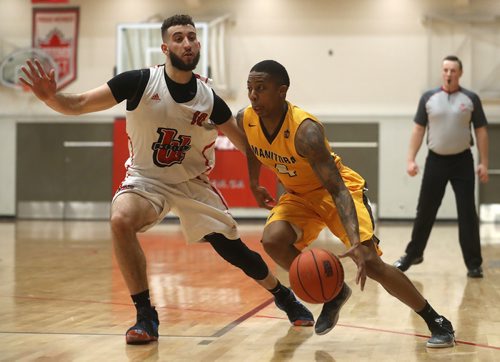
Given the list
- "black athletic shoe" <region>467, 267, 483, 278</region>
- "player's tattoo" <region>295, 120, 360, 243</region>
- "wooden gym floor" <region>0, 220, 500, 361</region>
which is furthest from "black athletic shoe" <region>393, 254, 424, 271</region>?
"player's tattoo" <region>295, 120, 360, 243</region>

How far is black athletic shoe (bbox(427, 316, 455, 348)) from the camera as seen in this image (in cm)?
464

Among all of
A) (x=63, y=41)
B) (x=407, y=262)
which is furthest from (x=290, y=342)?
(x=63, y=41)

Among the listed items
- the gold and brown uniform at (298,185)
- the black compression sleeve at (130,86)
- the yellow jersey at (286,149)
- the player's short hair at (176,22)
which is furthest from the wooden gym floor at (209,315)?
the player's short hair at (176,22)

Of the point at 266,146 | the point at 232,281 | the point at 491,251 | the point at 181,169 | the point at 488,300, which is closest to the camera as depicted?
the point at 266,146

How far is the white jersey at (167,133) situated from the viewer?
5141mm

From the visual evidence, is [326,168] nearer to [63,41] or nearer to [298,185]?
[298,185]

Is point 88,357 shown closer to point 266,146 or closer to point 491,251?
point 266,146

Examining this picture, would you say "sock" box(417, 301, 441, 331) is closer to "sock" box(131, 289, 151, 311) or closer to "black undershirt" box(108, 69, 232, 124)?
"sock" box(131, 289, 151, 311)

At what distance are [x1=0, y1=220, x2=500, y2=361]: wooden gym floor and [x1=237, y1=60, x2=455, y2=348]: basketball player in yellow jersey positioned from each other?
0.28 meters

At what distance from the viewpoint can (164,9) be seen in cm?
1802

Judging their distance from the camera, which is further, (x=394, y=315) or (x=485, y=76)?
(x=485, y=76)

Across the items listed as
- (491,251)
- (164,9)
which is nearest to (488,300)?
(491,251)

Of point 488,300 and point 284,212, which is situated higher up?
point 284,212

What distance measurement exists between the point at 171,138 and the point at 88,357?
150 centimetres
